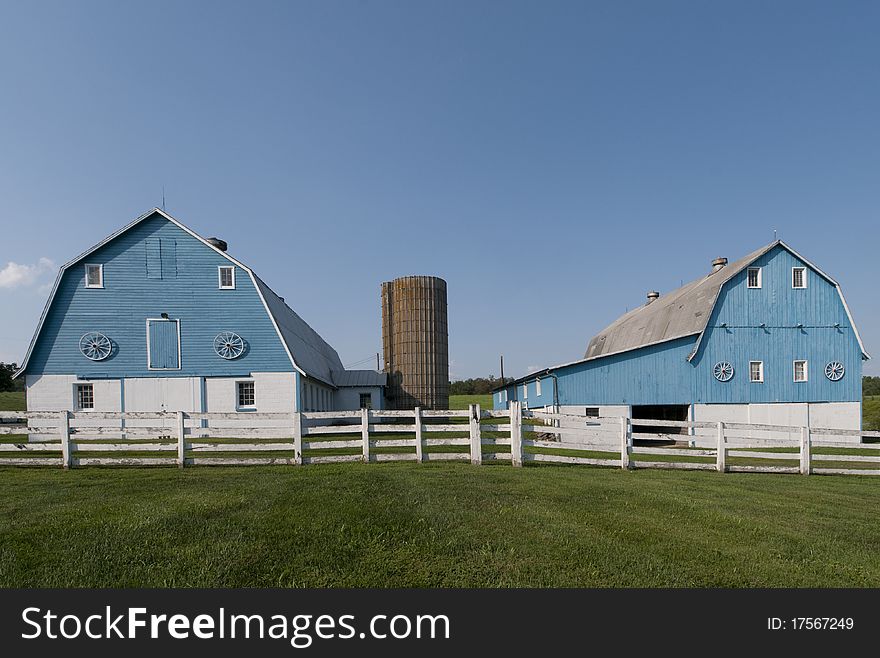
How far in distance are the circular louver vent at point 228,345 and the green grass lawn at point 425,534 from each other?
1232 centimetres

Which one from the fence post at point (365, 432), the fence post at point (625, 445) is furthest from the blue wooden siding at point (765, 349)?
the fence post at point (365, 432)

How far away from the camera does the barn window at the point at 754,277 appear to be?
77.0 feet

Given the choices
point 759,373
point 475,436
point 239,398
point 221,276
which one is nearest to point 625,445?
point 475,436

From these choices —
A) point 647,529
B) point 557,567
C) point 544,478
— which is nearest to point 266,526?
point 557,567

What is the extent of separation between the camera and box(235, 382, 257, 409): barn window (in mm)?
21781

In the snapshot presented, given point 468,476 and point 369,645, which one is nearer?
point 369,645

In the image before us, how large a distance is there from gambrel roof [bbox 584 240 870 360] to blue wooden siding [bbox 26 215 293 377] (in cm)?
1621

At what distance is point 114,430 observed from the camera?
10688mm

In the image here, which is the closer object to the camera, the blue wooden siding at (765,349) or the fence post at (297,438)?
the fence post at (297,438)

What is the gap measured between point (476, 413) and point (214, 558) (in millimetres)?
7405

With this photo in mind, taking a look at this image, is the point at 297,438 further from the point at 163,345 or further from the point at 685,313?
the point at 685,313

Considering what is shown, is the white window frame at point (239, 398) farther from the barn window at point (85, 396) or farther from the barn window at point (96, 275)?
the barn window at point (96, 275)

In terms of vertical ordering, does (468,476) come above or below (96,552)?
below

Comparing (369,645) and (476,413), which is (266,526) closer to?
(369,645)
